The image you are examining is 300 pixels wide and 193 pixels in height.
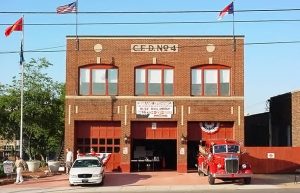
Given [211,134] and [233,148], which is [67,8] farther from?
[233,148]

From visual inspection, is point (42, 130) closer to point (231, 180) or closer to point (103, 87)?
point (103, 87)

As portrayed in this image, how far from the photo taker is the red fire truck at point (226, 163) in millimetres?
27969

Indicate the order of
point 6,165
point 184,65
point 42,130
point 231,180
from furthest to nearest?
point 42,130 < point 184,65 < point 6,165 < point 231,180

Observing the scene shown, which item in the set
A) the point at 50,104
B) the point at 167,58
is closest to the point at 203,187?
the point at 167,58

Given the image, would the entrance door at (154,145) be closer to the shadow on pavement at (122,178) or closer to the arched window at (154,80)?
the arched window at (154,80)

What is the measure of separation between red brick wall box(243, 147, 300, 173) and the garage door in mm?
8741

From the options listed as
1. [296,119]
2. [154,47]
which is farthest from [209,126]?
[154,47]

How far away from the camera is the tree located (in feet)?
151

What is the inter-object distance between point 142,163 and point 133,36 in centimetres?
875

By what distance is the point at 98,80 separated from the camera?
37.6 meters

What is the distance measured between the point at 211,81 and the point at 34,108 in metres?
15.6

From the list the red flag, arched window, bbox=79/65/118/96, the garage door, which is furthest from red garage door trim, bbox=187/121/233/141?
the red flag

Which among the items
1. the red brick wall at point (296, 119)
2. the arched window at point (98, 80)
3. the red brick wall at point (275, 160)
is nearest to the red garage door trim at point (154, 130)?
the arched window at point (98, 80)

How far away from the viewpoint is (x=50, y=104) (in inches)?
1869
